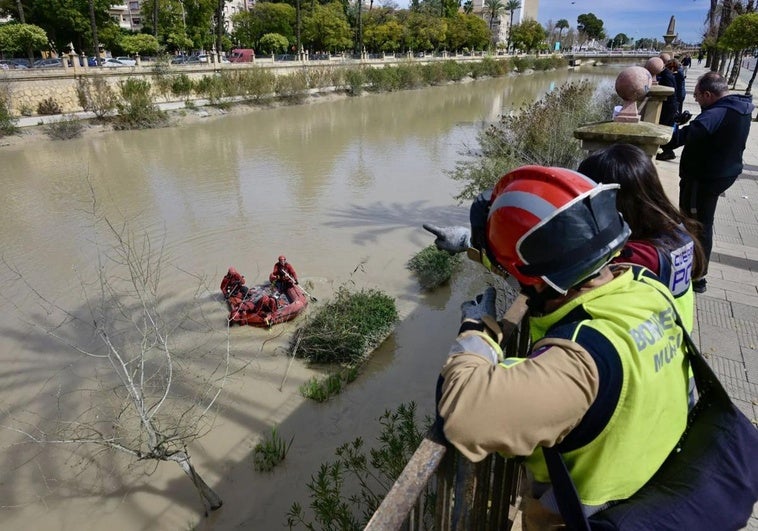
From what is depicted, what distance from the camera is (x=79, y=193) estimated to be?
12758mm

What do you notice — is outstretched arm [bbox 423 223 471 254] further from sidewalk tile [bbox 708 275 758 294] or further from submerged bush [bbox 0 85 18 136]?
submerged bush [bbox 0 85 18 136]

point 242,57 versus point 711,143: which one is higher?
point 242,57

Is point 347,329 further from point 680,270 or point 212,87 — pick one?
point 212,87

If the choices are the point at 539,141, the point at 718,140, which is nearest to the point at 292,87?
the point at 539,141

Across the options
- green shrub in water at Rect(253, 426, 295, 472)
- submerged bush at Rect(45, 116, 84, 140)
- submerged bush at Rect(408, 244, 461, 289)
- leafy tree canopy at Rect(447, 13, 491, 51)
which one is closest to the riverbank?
submerged bush at Rect(45, 116, 84, 140)

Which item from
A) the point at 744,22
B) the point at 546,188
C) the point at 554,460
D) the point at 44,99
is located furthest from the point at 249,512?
the point at 44,99

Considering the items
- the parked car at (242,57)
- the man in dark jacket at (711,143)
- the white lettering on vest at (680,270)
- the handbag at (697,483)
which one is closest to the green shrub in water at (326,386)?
the man in dark jacket at (711,143)

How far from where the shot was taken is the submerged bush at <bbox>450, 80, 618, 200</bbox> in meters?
9.11

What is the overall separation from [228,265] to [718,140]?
708 centimetres

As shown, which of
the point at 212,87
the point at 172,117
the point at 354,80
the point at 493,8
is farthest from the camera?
the point at 493,8

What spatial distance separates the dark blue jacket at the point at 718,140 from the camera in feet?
12.6

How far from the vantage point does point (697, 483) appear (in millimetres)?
1215

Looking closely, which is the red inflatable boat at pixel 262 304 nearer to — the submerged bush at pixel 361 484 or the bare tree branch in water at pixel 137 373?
the bare tree branch in water at pixel 137 373

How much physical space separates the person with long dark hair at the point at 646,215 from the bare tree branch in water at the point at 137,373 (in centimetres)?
310
